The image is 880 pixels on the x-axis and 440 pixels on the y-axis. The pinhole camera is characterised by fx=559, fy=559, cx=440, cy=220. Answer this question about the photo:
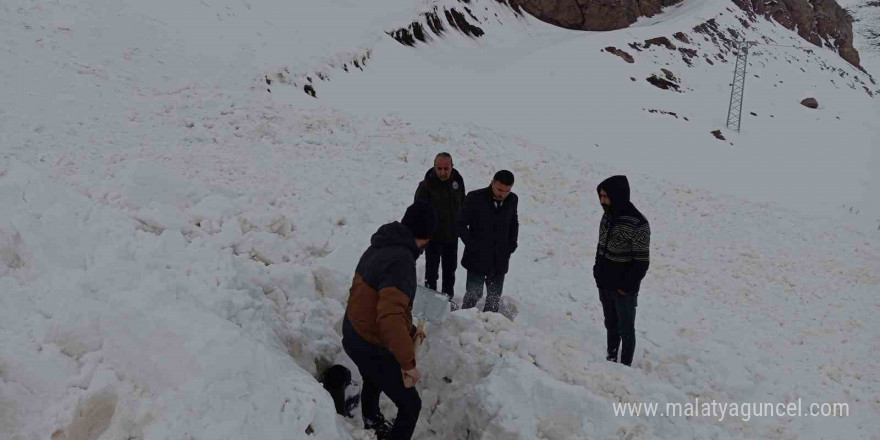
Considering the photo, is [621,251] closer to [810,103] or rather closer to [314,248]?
[314,248]

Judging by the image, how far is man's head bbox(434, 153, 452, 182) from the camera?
5.79 m

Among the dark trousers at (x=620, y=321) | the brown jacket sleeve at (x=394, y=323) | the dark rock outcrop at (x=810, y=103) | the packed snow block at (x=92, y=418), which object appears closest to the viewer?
the packed snow block at (x=92, y=418)

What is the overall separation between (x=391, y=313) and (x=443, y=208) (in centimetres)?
273

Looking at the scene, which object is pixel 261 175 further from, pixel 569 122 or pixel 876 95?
pixel 876 95

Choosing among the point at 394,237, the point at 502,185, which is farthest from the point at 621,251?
the point at 394,237

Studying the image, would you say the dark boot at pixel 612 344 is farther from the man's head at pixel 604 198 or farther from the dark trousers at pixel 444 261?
the dark trousers at pixel 444 261

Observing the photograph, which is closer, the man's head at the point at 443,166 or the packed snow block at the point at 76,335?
the packed snow block at the point at 76,335

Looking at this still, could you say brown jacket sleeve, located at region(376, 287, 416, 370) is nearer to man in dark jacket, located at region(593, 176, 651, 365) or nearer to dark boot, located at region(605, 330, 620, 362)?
man in dark jacket, located at region(593, 176, 651, 365)

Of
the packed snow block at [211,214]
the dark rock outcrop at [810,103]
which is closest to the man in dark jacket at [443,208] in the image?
the packed snow block at [211,214]

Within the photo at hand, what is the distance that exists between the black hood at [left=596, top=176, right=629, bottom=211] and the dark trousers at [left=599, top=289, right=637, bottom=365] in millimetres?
882

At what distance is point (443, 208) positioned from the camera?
19.6 ft

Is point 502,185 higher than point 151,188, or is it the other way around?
point 502,185

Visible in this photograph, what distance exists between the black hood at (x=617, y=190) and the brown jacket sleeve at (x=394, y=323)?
8.84 feet

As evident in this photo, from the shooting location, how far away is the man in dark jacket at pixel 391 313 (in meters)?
3.36
